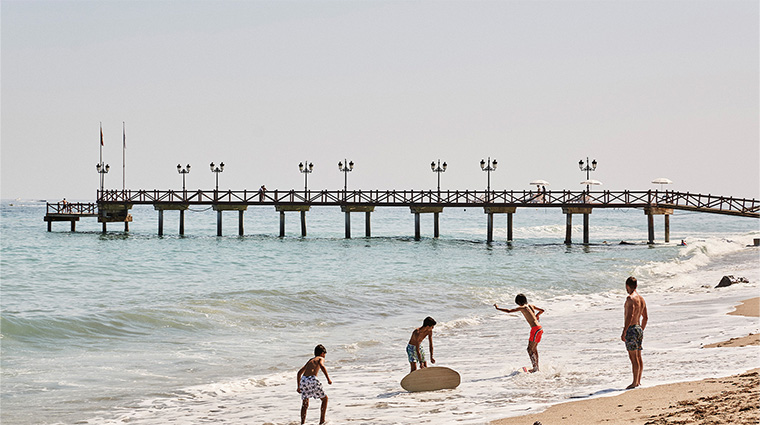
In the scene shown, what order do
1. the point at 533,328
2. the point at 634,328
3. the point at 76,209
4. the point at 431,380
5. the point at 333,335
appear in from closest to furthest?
the point at 634,328, the point at 431,380, the point at 533,328, the point at 333,335, the point at 76,209

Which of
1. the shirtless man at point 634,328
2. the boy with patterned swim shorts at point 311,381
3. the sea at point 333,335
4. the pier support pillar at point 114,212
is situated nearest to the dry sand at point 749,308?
the sea at point 333,335

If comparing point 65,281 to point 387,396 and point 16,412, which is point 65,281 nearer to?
point 16,412

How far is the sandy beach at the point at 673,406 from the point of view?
23.9 ft

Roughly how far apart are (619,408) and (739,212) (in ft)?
147

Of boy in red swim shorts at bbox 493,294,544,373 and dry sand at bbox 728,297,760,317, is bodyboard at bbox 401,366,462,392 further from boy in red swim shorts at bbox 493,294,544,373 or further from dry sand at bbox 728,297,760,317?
dry sand at bbox 728,297,760,317

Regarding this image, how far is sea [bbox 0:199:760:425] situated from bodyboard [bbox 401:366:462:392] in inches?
5.4

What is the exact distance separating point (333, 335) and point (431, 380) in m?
6.85

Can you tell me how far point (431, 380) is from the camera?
10664 millimetres

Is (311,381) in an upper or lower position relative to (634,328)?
lower

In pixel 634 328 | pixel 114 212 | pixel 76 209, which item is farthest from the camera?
pixel 76 209

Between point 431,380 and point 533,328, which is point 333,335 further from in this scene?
point 533,328

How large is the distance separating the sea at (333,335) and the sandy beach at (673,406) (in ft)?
1.52

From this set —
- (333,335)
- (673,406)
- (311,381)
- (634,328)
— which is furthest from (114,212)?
(673,406)

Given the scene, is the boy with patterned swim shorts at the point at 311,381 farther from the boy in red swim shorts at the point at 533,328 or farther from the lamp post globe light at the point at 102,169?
the lamp post globe light at the point at 102,169
